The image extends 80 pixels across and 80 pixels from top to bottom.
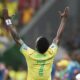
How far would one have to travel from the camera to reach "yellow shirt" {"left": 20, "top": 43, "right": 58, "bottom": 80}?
1425 cm

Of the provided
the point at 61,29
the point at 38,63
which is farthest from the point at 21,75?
the point at 38,63

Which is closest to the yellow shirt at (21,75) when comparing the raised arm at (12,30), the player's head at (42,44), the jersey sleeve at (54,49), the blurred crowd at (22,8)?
the blurred crowd at (22,8)

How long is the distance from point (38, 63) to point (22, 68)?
27.7 feet

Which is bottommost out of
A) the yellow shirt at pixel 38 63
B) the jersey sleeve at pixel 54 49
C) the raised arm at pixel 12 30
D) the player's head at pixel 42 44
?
the yellow shirt at pixel 38 63

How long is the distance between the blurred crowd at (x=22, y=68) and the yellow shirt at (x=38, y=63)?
2857mm

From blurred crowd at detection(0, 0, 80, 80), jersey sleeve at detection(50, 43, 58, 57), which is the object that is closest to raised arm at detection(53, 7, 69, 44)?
jersey sleeve at detection(50, 43, 58, 57)

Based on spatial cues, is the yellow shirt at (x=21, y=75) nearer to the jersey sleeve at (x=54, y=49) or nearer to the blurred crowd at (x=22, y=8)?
the blurred crowd at (x=22, y=8)

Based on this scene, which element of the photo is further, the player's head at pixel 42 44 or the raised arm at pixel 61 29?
the raised arm at pixel 61 29

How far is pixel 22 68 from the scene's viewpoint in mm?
22703

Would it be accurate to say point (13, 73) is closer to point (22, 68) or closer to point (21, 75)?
point (21, 75)

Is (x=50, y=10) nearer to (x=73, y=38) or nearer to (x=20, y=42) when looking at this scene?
(x=73, y=38)

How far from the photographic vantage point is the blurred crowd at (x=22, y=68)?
17812 millimetres

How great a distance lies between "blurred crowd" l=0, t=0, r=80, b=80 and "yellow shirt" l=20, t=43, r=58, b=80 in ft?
9.37

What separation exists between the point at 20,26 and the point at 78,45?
8.49 feet
